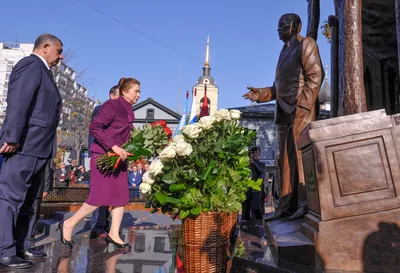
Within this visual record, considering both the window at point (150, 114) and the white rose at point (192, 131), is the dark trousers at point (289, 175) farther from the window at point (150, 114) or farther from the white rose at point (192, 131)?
the window at point (150, 114)

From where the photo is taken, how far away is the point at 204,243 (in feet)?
9.84

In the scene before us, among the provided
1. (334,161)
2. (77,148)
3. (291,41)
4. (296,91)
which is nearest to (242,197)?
(334,161)

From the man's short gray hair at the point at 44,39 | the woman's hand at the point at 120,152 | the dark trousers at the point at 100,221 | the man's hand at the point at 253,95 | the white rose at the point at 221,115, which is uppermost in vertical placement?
the man's short gray hair at the point at 44,39

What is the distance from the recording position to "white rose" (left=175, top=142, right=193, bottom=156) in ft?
10.2

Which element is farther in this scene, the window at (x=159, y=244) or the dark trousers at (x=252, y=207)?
the dark trousers at (x=252, y=207)

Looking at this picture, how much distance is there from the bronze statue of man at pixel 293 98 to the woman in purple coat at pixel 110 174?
6.16 ft

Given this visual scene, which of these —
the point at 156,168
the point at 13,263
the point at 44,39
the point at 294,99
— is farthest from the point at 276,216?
the point at 44,39

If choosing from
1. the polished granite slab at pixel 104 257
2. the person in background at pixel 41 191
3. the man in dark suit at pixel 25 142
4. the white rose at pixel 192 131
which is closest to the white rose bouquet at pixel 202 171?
the white rose at pixel 192 131

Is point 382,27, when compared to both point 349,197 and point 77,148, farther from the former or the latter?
point 77,148

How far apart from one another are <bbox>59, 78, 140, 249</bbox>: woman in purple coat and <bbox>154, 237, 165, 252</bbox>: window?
350 mm

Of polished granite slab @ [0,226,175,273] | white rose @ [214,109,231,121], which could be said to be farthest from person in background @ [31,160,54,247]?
white rose @ [214,109,231,121]

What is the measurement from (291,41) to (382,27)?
8.99 ft

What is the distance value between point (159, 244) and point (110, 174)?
1136 millimetres

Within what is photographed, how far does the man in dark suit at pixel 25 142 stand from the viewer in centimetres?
321
